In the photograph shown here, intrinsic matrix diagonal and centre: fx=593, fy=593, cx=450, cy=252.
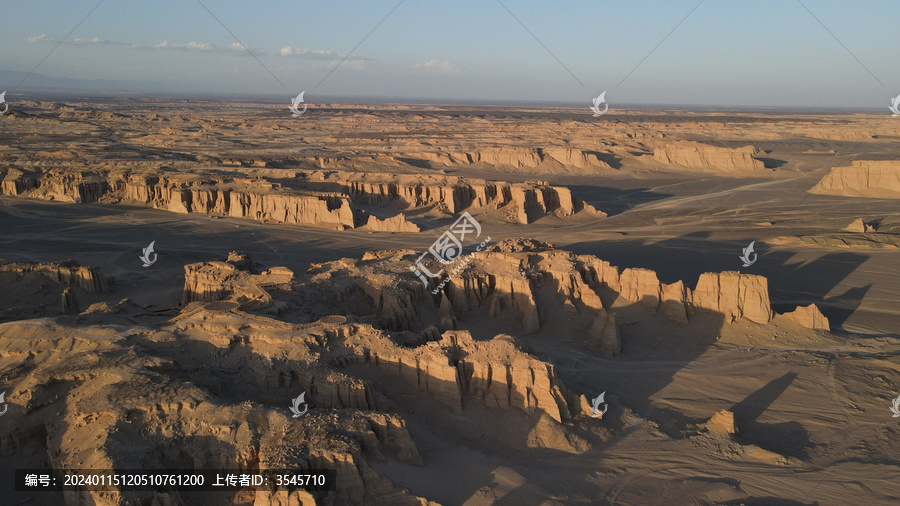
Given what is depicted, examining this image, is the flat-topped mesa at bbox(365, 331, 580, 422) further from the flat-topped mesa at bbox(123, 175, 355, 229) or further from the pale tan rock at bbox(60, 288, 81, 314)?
the flat-topped mesa at bbox(123, 175, 355, 229)

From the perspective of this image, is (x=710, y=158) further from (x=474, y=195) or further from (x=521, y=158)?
(x=474, y=195)

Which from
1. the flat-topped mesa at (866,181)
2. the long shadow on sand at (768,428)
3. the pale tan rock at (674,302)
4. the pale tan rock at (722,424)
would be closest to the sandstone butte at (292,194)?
the pale tan rock at (674,302)

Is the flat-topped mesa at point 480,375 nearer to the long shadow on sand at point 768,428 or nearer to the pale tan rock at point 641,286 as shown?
the long shadow on sand at point 768,428

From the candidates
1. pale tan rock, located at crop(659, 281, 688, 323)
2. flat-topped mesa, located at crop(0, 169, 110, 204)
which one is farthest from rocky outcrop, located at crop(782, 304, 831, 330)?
flat-topped mesa, located at crop(0, 169, 110, 204)

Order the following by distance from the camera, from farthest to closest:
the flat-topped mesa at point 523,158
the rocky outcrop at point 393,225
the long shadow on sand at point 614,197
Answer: the flat-topped mesa at point 523,158 < the long shadow on sand at point 614,197 < the rocky outcrop at point 393,225

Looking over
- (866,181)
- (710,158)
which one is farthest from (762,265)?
(710,158)
